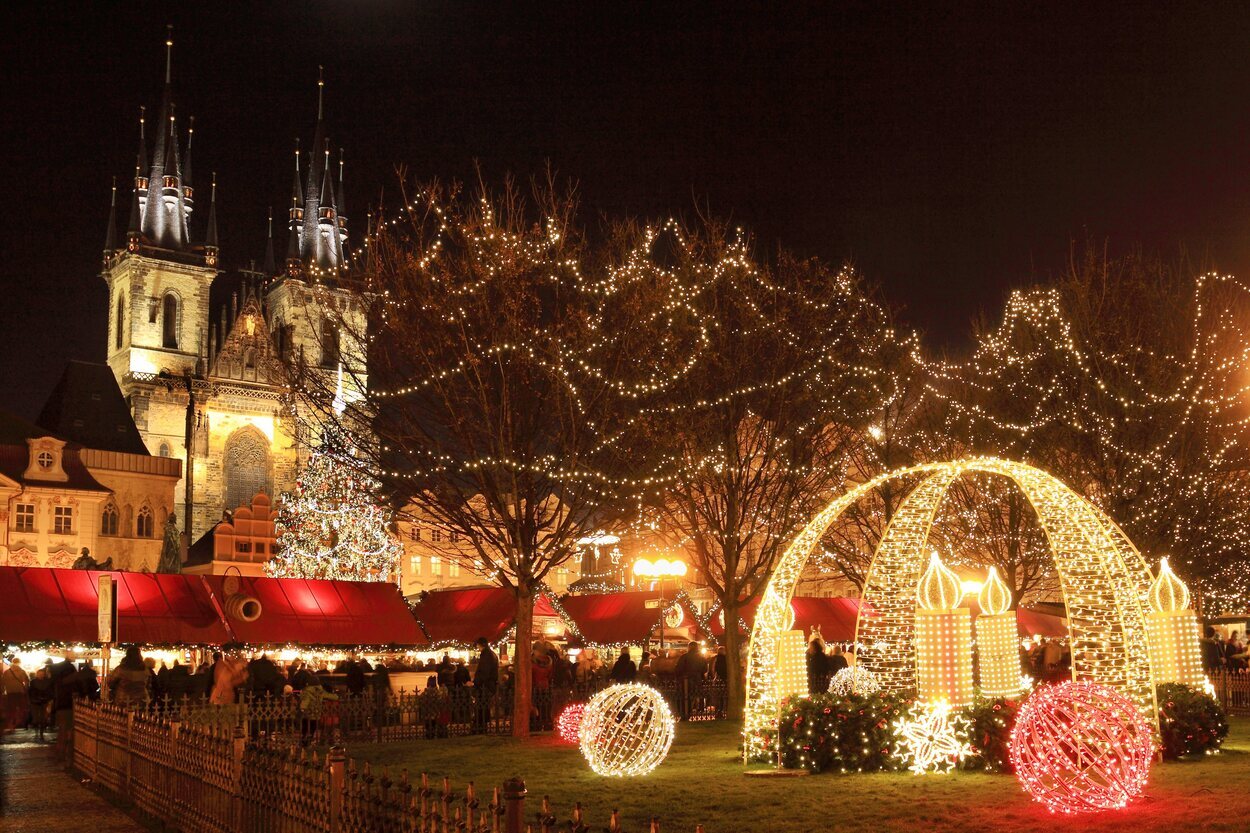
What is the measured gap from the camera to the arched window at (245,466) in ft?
236

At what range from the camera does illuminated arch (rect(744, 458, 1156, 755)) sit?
12625 millimetres

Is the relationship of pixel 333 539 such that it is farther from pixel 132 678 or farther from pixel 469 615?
pixel 132 678

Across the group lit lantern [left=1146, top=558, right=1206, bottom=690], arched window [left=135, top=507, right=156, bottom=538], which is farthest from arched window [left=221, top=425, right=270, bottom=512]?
lit lantern [left=1146, top=558, right=1206, bottom=690]

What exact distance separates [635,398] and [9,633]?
40.8 ft

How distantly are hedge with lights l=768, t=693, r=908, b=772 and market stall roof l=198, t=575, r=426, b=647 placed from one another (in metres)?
14.1

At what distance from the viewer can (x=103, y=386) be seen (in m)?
60.8

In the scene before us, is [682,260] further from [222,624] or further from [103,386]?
[103,386]

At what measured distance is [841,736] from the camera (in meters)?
13.5

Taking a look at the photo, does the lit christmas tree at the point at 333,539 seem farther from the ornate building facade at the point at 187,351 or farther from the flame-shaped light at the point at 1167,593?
the flame-shaped light at the point at 1167,593

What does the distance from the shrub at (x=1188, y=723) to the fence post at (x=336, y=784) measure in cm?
1040

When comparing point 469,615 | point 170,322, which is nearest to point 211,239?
point 170,322

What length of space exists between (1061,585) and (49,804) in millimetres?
11249

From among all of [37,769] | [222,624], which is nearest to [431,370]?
[37,769]

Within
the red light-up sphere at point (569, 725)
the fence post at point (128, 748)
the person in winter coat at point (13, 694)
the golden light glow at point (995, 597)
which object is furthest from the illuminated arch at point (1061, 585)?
the person in winter coat at point (13, 694)
